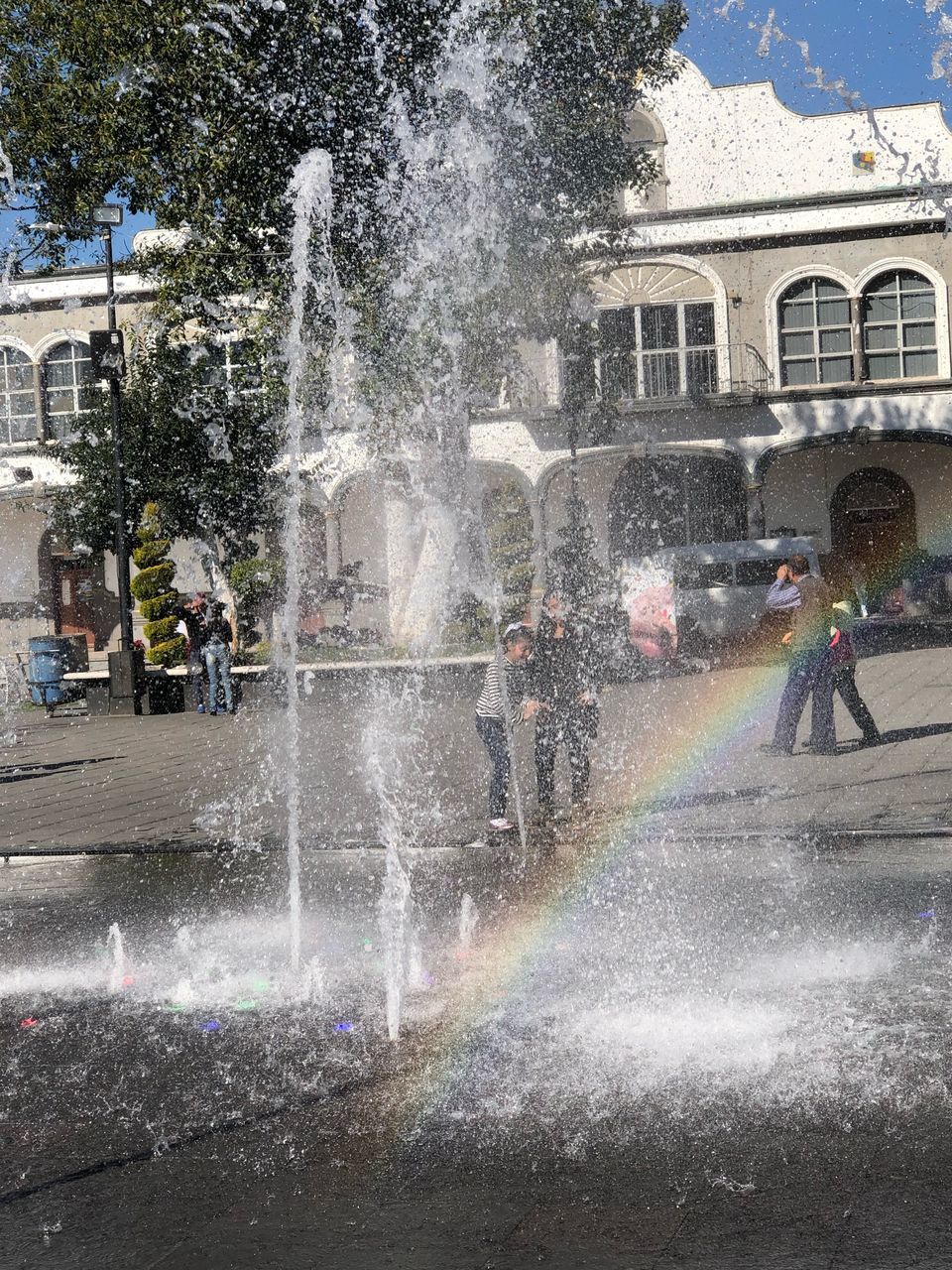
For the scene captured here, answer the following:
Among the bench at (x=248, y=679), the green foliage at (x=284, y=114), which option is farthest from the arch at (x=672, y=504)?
the green foliage at (x=284, y=114)

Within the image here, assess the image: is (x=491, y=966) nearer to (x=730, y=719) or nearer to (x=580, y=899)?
(x=580, y=899)

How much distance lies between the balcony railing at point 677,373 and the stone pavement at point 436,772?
12909mm

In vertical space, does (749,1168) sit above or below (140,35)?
below

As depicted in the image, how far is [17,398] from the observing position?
34.5 m

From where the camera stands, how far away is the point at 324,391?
26.5 metres

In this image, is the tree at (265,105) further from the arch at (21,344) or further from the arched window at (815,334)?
the arch at (21,344)

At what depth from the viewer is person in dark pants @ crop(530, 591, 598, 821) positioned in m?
A: 9.01

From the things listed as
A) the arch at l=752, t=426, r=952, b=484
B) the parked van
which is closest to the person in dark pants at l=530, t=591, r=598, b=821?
the parked van

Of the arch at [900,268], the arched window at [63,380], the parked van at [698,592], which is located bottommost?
the parked van at [698,592]

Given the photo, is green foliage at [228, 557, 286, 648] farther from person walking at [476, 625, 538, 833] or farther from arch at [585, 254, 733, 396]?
person walking at [476, 625, 538, 833]

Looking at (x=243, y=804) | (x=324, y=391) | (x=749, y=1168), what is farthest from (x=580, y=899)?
(x=324, y=391)

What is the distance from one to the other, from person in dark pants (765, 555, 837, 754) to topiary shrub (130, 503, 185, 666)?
1360cm

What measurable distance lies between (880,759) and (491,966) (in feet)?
20.3

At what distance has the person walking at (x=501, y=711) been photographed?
884cm
